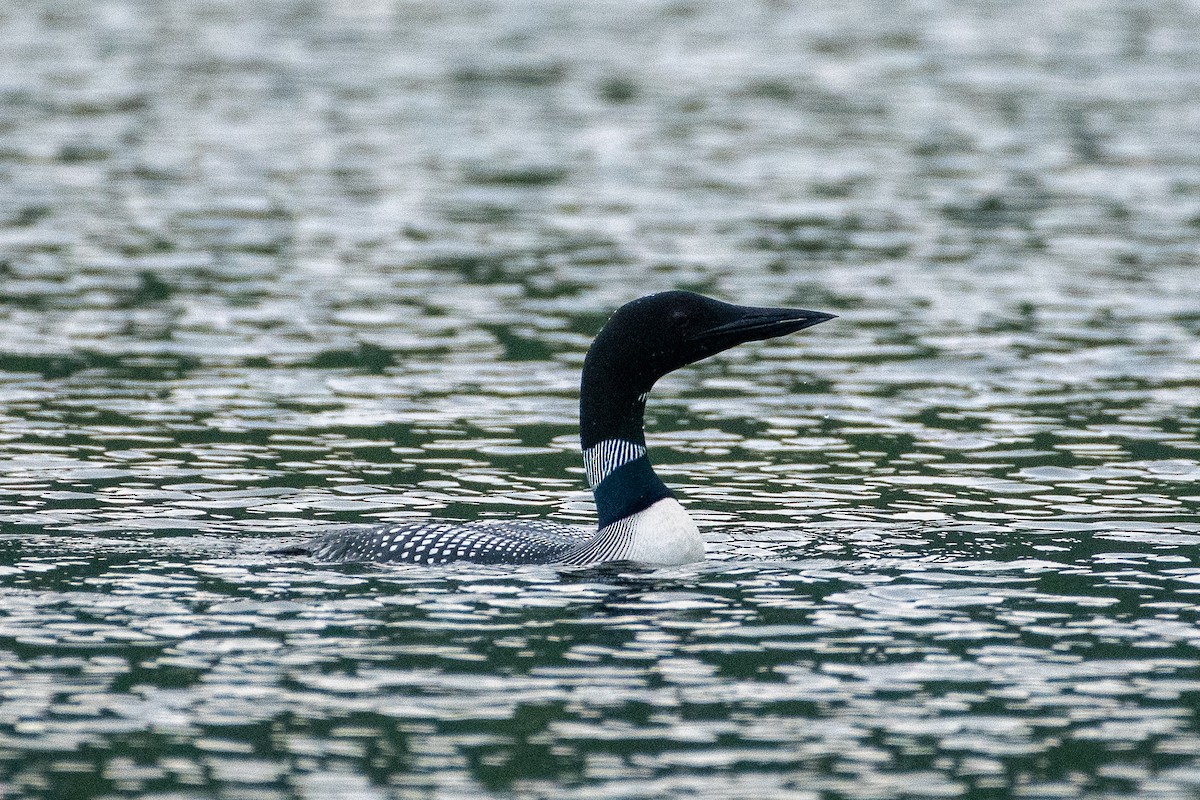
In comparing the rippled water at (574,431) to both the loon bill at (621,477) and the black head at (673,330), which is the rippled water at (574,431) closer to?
the loon bill at (621,477)

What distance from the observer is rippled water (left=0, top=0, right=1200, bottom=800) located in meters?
7.54

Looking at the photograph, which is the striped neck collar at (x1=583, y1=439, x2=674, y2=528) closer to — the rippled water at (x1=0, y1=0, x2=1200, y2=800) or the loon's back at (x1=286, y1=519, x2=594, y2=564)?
the loon's back at (x1=286, y1=519, x2=594, y2=564)

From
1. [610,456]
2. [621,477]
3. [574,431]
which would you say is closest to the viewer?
[621,477]

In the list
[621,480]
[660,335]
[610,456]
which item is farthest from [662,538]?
[660,335]

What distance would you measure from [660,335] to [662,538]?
100cm

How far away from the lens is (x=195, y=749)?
7.30 metres

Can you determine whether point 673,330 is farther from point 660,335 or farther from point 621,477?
point 621,477

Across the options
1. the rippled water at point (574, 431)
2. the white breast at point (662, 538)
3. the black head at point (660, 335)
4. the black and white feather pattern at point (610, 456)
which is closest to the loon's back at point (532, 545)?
the white breast at point (662, 538)

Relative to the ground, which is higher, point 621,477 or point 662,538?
point 621,477

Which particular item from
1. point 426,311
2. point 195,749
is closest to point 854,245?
point 426,311

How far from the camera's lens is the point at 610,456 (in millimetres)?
10352

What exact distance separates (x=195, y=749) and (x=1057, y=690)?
320cm

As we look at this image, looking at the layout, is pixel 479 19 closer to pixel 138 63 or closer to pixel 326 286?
pixel 138 63

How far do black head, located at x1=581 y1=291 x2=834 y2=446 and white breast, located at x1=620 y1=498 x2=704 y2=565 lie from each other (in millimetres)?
605
